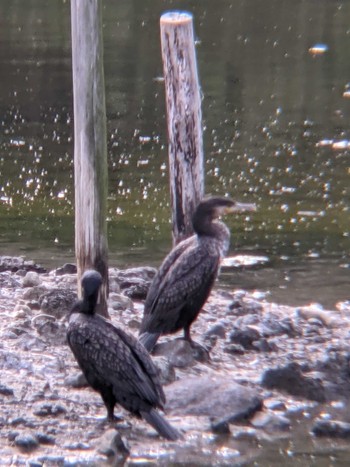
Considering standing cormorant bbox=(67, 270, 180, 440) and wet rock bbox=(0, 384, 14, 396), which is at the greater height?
standing cormorant bbox=(67, 270, 180, 440)

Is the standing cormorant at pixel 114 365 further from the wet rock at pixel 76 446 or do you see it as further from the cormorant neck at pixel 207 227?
the cormorant neck at pixel 207 227

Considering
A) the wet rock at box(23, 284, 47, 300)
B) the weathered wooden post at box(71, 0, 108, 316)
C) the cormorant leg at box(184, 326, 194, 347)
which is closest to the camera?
the weathered wooden post at box(71, 0, 108, 316)

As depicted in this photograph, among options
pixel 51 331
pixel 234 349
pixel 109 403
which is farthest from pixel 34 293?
pixel 109 403

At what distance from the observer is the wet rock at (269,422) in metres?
6.90

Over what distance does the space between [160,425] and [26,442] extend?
2.40 feet

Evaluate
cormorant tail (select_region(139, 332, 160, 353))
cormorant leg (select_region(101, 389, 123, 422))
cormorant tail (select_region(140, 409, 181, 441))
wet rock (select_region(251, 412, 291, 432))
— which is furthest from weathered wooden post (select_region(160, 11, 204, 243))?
cormorant tail (select_region(140, 409, 181, 441))

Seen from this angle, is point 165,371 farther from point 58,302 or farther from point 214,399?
point 58,302

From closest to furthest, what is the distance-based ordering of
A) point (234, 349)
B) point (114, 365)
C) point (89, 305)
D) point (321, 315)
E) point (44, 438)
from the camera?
1. point (44, 438)
2. point (114, 365)
3. point (89, 305)
4. point (234, 349)
5. point (321, 315)

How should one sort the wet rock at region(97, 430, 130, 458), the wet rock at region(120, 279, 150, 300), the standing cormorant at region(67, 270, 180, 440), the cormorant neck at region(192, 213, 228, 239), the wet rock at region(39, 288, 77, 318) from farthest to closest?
the wet rock at region(120, 279, 150, 300)
the wet rock at region(39, 288, 77, 318)
the cormorant neck at region(192, 213, 228, 239)
the standing cormorant at region(67, 270, 180, 440)
the wet rock at region(97, 430, 130, 458)

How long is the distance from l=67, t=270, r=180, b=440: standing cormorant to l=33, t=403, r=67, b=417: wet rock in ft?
0.80

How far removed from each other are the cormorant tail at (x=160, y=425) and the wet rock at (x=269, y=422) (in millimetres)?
571

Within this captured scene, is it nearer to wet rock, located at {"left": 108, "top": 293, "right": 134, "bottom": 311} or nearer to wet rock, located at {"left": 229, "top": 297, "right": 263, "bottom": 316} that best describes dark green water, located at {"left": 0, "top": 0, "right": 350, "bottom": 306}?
wet rock, located at {"left": 229, "top": 297, "right": 263, "bottom": 316}

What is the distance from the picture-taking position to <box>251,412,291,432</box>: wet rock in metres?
6.90

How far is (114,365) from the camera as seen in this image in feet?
21.9
